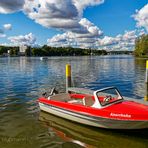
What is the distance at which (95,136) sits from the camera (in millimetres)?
12859

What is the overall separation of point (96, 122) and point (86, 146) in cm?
198

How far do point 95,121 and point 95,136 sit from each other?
2.70 ft

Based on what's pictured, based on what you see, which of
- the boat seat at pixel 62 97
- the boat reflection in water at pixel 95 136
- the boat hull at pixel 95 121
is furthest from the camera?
the boat seat at pixel 62 97

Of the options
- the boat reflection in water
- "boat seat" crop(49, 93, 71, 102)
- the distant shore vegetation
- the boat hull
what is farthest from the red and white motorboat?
the distant shore vegetation

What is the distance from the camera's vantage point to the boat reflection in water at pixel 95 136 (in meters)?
11.8

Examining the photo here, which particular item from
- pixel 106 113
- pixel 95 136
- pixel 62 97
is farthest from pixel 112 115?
pixel 62 97

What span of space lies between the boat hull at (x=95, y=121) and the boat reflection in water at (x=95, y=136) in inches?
13.8

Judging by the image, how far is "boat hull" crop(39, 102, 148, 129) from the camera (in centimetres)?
1211

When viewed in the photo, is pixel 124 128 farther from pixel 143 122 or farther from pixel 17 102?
pixel 17 102

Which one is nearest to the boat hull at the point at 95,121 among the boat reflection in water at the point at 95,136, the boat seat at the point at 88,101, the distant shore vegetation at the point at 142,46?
the boat reflection in water at the point at 95,136

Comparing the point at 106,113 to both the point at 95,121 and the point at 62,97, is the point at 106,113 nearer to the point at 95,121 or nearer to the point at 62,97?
the point at 95,121

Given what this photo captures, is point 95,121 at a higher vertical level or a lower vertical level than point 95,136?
higher

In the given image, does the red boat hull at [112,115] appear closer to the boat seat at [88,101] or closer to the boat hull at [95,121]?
the boat hull at [95,121]

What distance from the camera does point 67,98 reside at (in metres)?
17.2
